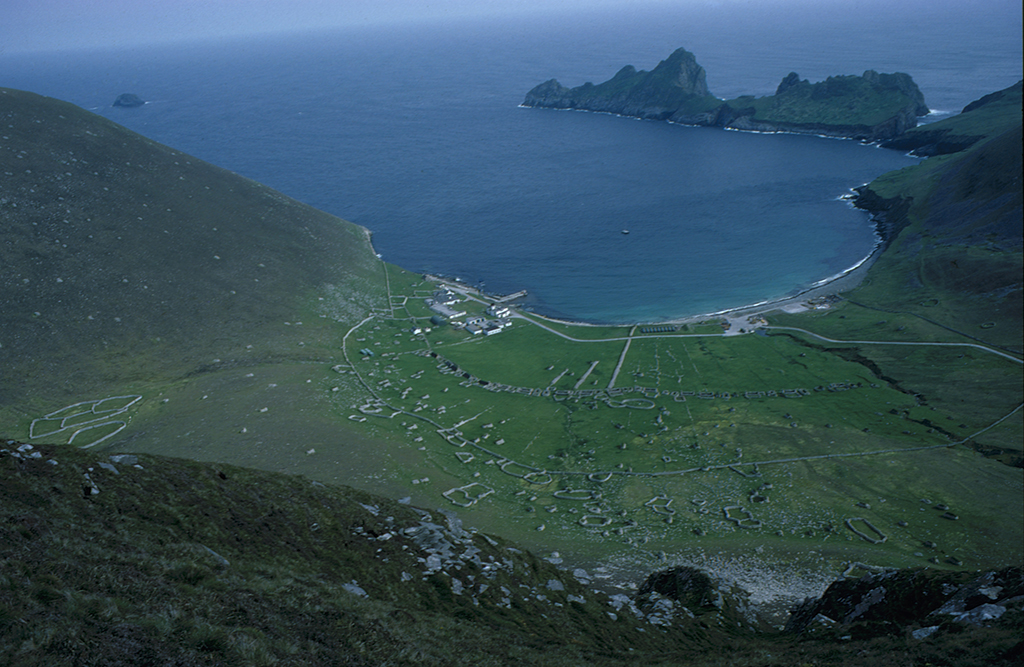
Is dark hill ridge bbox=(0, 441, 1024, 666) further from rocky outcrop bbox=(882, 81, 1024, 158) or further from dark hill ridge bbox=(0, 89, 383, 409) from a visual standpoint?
rocky outcrop bbox=(882, 81, 1024, 158)

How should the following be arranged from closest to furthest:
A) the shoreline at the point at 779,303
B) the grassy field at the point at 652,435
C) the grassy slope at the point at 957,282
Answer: the grassy field at the point at 652,435 → the grassy slope at the point at 957,282 → the shoreline at the point at 779,303

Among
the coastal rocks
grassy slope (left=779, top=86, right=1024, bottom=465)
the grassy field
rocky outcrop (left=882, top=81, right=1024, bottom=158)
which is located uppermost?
rocky outcrop (left=882, top=81, right=1024, bottom=158)

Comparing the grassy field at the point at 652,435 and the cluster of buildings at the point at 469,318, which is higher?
the cluster of buildings at the point at 469,318

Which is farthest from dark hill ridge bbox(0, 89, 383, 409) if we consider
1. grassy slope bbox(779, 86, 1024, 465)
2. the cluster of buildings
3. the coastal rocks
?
grassy slope bbox(779, 86, 1024, 465)

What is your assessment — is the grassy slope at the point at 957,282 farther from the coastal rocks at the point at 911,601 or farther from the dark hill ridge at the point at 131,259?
the dark hill ridge at the point at 131,259

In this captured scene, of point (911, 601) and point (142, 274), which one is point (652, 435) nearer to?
point (911, 601)

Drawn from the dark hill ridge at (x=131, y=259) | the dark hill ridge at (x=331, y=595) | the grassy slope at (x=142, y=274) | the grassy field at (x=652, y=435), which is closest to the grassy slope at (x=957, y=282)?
the grassy field at (x=652, y=435)
